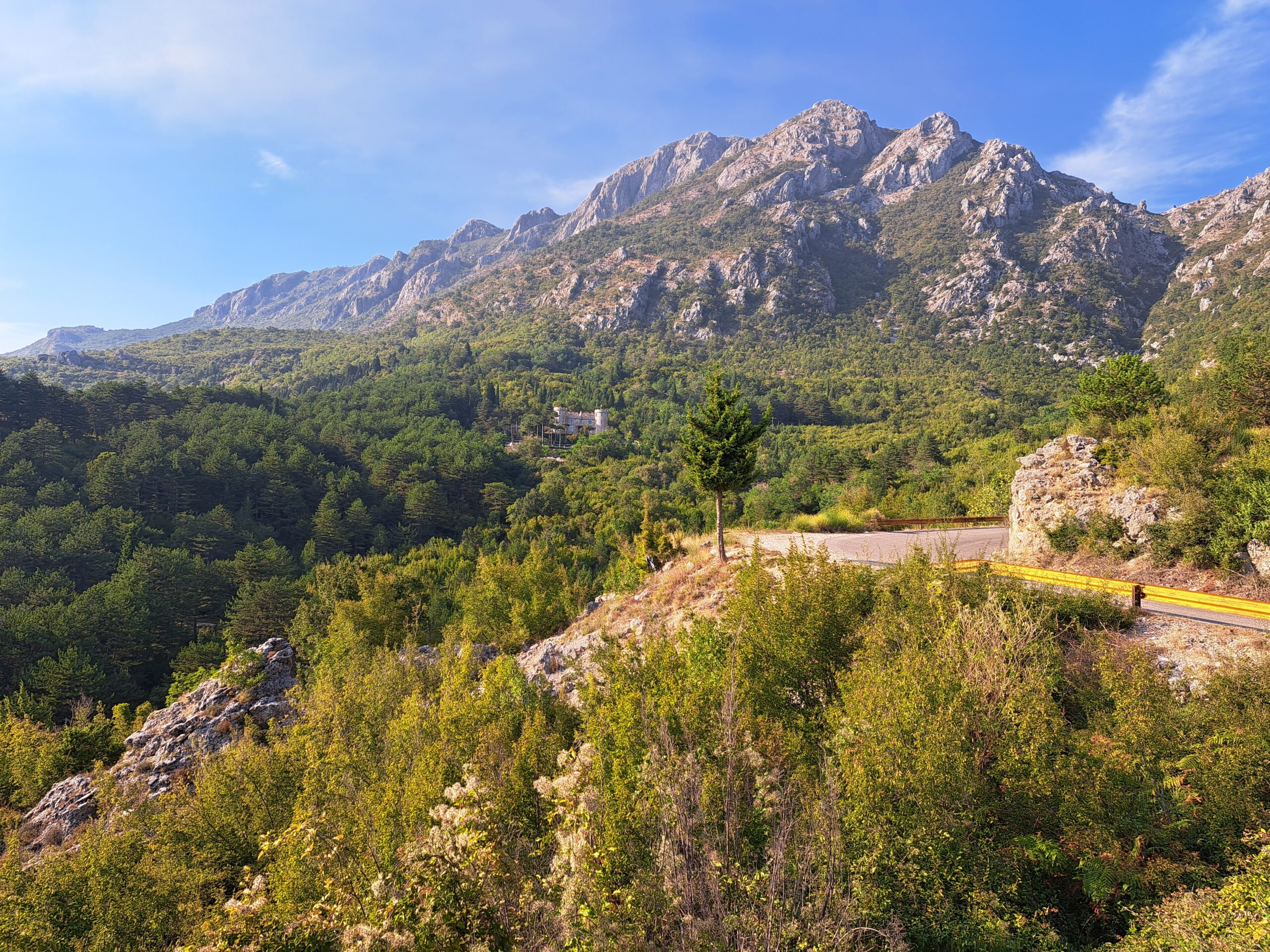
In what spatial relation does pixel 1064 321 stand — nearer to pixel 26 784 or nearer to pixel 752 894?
pixel 752 894

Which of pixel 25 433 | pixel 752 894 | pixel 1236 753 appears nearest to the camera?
pixel 752 894

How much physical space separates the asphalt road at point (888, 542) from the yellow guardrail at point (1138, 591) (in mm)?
1278

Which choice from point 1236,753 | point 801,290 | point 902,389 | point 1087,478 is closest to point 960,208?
point 801,290

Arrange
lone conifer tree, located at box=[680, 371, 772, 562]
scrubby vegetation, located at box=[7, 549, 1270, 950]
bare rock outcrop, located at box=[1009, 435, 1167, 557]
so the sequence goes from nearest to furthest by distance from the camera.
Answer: scrubby vegetation, located at box=[7, 549, 1270, 950], bare rock outcrop, located at box=[1009, 435, 1167, 557], lone conifer tree, located at box=[680, 371, 772, 562]

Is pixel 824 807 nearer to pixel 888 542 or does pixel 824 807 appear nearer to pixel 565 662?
pixel 565 662

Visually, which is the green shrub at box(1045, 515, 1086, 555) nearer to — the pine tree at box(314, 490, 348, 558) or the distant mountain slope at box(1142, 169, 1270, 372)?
the pine tree at box(314, 490, 348, 558)

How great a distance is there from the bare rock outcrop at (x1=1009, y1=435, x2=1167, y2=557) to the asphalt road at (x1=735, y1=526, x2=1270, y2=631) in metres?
1.33

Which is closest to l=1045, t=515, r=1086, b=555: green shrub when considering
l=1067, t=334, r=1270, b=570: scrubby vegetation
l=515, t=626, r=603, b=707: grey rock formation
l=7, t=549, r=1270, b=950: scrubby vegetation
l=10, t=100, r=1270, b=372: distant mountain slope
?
l=1067, t=334, r=1270, b=570: scrubby vegetation

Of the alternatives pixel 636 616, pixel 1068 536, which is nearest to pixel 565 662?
pixel 636 616

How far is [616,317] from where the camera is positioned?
18912 cm

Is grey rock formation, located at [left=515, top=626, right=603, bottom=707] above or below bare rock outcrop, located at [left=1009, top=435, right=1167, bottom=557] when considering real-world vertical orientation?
below

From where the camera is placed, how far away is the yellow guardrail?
10.2 meters

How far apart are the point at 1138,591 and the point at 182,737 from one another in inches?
1489

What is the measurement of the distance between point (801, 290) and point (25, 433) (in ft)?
646
